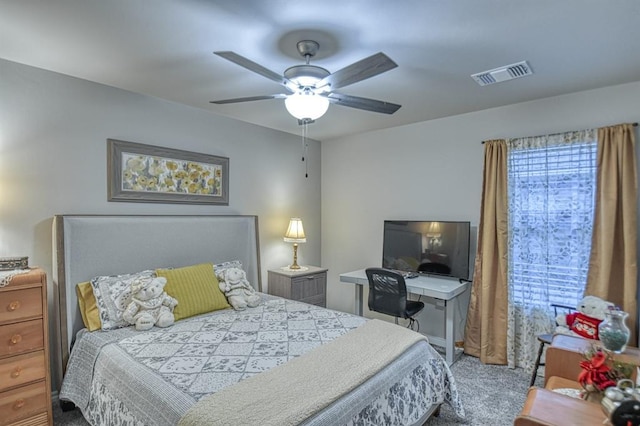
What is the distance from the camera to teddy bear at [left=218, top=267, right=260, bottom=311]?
9.83ft

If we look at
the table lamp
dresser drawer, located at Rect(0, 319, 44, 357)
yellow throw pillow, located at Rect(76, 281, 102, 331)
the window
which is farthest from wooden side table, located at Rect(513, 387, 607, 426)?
the table lamp

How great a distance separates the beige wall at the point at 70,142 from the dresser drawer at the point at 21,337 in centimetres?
44

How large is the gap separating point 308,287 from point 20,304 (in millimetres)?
2665

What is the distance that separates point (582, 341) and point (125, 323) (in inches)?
129

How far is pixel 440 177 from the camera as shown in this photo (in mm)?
3850

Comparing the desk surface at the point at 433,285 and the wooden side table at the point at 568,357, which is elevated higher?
the desk surface at the point at 433,285

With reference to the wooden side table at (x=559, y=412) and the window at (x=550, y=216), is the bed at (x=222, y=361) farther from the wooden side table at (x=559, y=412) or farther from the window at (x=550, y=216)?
the window at (x=550, y=216)

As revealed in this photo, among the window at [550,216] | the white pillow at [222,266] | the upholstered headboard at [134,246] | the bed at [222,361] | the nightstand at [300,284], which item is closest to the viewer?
the bed at [222,361]

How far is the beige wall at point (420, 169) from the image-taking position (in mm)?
3029

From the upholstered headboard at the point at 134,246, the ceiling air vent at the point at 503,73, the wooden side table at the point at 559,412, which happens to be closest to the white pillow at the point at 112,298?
the upholstered headboard at the point at 134,246

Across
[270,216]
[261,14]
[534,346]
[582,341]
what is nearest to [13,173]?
[261,14]

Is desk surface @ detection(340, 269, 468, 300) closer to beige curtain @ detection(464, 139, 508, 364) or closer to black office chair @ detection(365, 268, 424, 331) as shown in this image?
black office chair @ detection(365, 268, 424, 331)

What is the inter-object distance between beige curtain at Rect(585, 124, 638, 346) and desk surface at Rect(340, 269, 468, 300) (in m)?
1.08

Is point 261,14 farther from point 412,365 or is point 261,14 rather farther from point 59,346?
point 59,346
